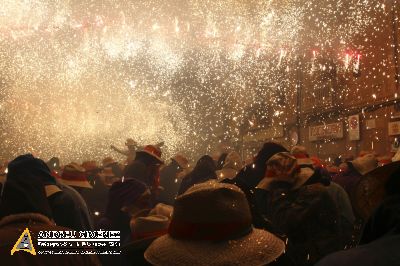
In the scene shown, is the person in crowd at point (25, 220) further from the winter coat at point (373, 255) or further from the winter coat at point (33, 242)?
the winter coat at point (373, 255)

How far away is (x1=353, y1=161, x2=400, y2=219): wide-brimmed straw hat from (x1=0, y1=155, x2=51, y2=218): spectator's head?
1460mm

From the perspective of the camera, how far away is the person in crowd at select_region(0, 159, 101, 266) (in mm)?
1720

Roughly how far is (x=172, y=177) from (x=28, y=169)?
13.9 ft

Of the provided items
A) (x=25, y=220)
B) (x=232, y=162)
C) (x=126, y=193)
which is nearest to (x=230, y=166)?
(x=232, y=162)

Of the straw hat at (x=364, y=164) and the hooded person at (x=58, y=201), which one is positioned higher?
the hooded person at (x=58, y=201)

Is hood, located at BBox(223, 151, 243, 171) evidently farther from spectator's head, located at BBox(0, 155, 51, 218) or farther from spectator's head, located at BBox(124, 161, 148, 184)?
spectator's head, located at BBox(0, 155, 51, 218)

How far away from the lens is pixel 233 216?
5.14ft

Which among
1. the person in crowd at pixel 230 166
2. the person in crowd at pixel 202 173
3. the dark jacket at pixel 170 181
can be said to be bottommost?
the dark jacket at pixel 170 181

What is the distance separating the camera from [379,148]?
1350 cm

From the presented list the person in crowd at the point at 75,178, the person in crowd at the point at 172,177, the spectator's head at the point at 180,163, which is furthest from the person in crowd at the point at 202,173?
the spectator's head at the point at 180,163

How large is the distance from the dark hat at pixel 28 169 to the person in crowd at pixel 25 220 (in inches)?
1.6

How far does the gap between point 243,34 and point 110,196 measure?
53.2 feet

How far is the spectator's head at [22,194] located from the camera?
209 cm

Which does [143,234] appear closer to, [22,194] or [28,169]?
[22,194]
